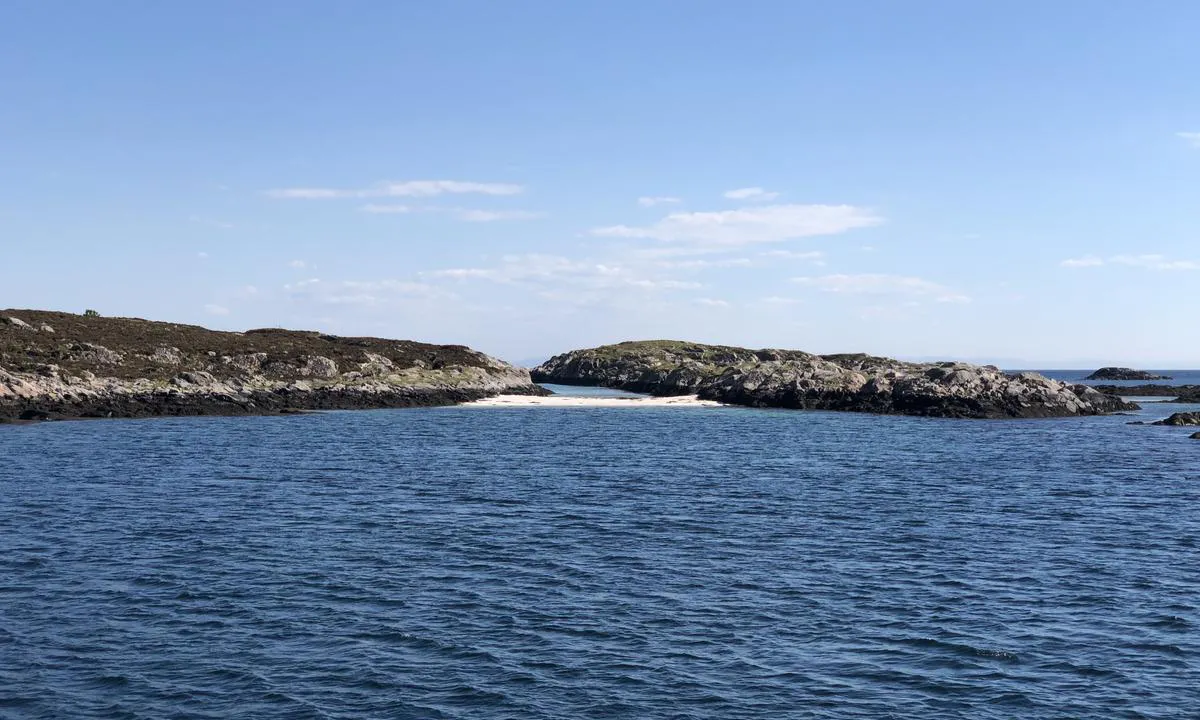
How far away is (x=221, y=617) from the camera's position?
26797 millimetres

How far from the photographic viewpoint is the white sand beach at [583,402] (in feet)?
433

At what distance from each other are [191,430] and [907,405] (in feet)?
265

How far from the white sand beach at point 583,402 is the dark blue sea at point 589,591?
68065 mm

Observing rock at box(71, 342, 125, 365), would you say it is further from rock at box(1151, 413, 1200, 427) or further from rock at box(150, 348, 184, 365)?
rock at box(1151, 413, 1200, 427)

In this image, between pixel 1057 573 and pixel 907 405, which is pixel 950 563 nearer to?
pixel 1057 573

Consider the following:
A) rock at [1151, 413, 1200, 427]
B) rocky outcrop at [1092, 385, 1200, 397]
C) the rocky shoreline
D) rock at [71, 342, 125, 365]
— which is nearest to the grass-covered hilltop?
rock at [71, 342, 125, 365]

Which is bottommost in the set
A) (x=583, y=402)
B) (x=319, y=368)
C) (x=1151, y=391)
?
(x=583, y=402)

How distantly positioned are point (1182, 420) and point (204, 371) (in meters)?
109

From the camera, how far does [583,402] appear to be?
457 feet

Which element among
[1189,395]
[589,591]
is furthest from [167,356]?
[1189,395]

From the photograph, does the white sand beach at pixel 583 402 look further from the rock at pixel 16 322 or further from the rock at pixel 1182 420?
the rock at pixel 16 322

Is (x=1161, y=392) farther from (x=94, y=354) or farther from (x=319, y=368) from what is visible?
(x=94, y=354)

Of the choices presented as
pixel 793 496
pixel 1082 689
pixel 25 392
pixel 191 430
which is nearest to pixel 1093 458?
pixel 793 496

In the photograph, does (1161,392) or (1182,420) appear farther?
(1161,392)
